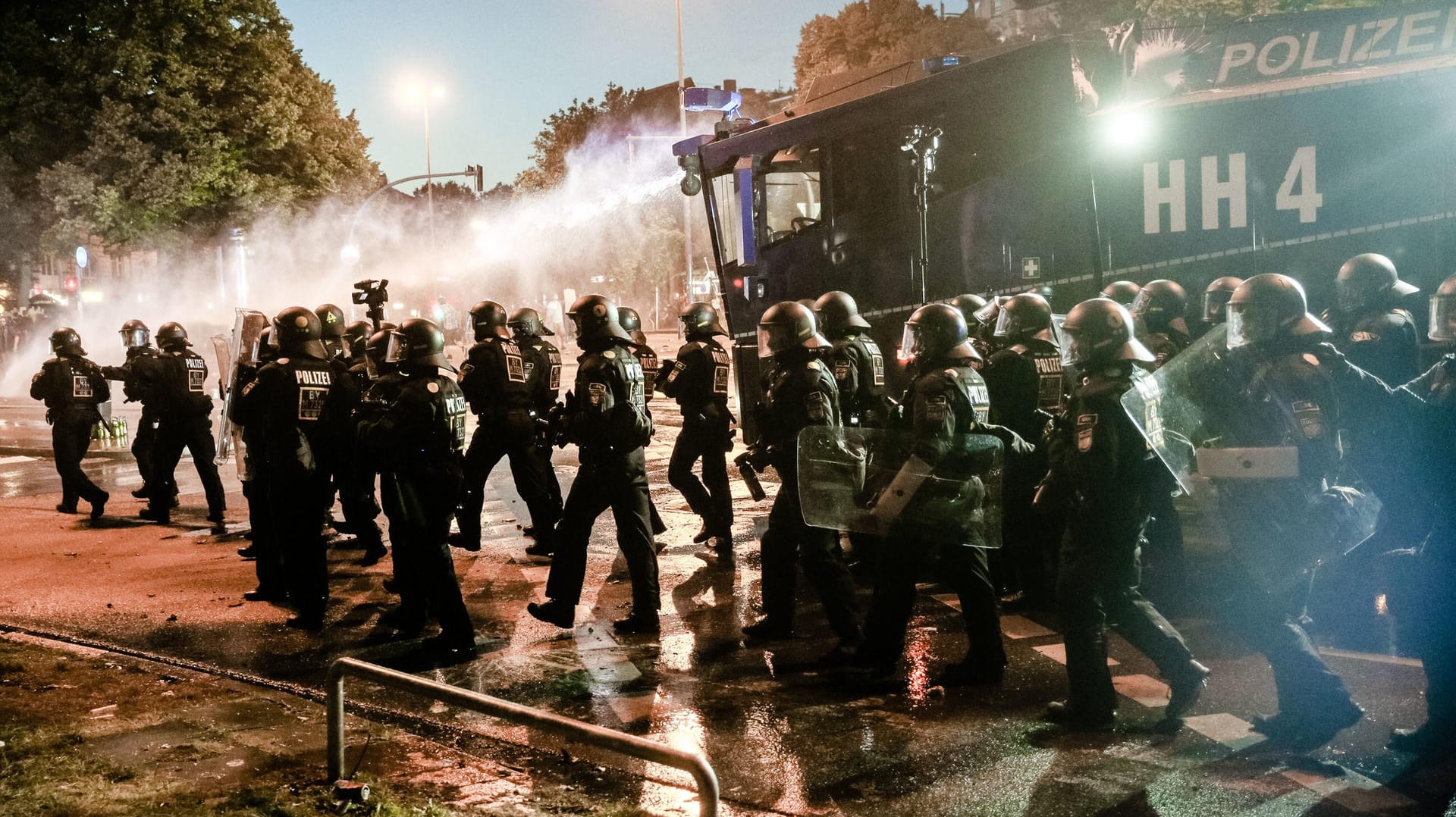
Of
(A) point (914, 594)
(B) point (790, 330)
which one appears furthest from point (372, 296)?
(A) point (914, 594)

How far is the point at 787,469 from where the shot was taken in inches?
244

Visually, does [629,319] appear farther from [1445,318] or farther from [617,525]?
[1445,318]

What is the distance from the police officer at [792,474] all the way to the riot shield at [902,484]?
13cm

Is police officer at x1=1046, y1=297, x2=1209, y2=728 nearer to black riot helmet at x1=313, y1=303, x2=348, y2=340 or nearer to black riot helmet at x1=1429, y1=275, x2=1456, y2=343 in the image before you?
black riot helmet at x1=1429, y1=275, x2=1456, y2=343

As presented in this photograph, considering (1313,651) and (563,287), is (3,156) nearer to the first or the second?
(563,287)

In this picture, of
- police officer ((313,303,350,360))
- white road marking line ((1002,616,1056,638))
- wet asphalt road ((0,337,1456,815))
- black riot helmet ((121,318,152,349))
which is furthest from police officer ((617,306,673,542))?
black riot helmet ((121,318,152,349))

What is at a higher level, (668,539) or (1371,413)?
(1371,413)

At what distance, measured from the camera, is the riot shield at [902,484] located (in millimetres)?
5293

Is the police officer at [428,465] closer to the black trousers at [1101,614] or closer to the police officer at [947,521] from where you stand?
the police officer at [947,521]

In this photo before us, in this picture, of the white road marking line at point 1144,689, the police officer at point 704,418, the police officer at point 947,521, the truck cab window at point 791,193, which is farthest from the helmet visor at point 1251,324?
the truck cab window at point 791,193

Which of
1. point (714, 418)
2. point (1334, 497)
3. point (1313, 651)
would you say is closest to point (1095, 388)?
point (1334, 497)

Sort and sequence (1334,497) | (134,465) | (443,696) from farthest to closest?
(134,465) → (1334,497) → (443,696)

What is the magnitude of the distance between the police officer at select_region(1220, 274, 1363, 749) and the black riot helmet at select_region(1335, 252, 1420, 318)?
2342 mm

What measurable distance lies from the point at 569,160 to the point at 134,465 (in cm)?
3603
